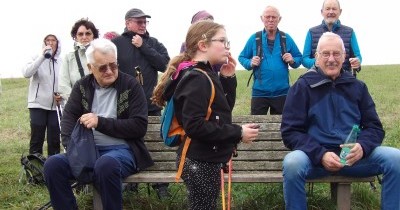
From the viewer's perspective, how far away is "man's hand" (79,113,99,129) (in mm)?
5109

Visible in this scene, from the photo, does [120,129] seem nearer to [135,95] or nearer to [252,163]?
[135,95]

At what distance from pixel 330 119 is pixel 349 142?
10.4 inches

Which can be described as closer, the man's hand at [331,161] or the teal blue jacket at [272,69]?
the man's hand at [331,161]

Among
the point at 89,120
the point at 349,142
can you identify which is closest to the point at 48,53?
the point at 89,120

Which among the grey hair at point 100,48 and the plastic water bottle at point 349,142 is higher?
the grey hair at point 100,48

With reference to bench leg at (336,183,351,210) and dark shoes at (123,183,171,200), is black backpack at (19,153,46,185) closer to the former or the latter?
dark shoes at (123,183,171,200)

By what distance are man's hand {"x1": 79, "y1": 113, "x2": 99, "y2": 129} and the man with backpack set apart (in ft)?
8.58

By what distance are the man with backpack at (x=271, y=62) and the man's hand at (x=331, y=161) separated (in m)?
2.34

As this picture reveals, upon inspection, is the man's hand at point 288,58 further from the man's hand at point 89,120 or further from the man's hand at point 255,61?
the man's hand at point 89,120

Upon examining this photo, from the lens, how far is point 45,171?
5141 mm

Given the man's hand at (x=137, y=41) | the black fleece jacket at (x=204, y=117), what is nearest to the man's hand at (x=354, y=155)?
the black fleece jacket at (x=204, y=117)

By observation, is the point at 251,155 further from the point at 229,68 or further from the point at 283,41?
the point at 283,41

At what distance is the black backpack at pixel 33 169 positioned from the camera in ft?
23.3

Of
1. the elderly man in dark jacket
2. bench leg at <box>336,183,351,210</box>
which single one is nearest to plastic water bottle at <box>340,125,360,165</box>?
bench leg at <box>336,183,351,210</box>
